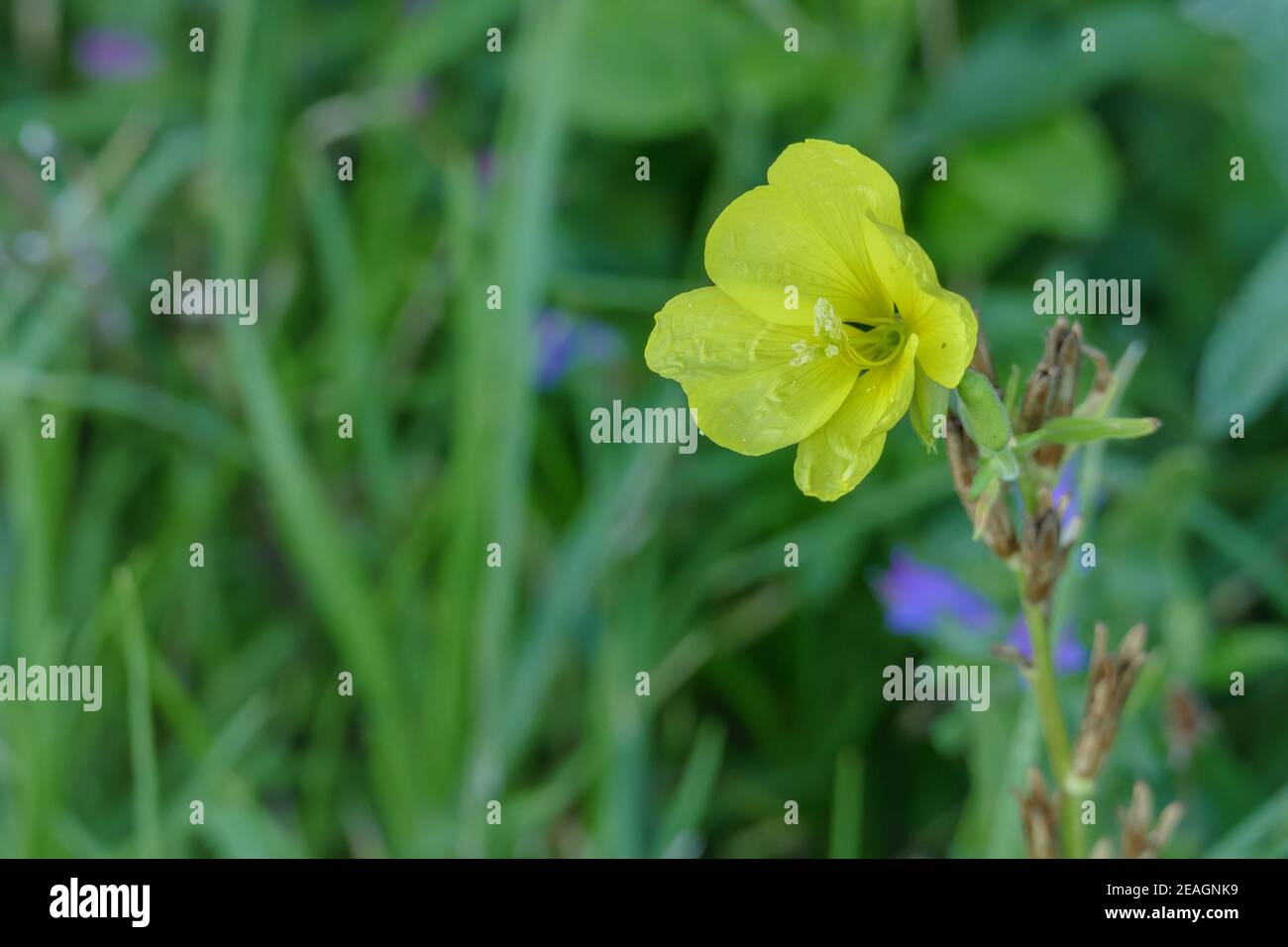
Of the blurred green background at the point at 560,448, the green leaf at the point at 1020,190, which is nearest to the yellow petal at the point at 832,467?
the blurred green background at the point at 560,448

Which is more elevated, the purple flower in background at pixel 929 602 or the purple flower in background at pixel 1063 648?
the purple flower in background at pixel 929 602

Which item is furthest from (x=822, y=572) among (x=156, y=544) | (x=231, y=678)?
(x=156, y=544)

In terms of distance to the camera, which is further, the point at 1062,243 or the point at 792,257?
the point at 1062,243

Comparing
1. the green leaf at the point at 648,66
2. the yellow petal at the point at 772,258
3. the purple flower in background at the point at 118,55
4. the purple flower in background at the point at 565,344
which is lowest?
the yellow petal at the point at 772,258

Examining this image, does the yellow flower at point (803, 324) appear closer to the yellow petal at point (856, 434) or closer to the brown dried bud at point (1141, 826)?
the yellow petal at point (856, 434)

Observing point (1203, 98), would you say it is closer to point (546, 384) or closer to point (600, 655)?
point (546, 384)

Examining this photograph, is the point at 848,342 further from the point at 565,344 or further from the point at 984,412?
the point at 565,344

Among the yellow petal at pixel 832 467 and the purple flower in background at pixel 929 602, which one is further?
the purple flower in background at pixel 929 602
